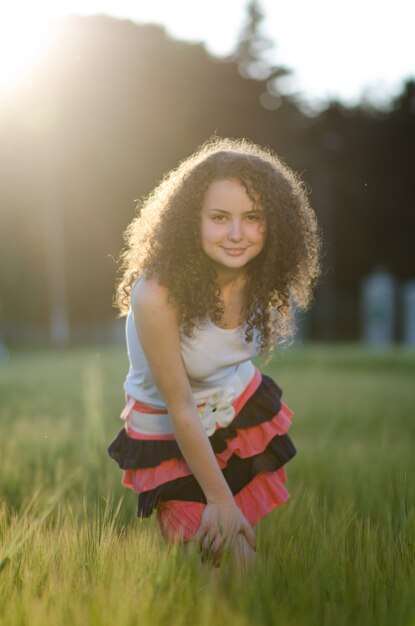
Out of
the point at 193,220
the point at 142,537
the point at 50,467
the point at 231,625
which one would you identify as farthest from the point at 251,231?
the point at 50,467

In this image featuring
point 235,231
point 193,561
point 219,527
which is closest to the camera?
point 193,561

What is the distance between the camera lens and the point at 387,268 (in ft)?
103

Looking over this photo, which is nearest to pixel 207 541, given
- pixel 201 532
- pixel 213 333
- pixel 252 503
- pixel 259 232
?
pixel 201 532

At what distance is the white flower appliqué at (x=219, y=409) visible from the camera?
3.04 metres

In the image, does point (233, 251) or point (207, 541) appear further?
point (233, 251)

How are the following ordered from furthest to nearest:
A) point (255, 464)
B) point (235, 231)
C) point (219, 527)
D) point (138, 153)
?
point (138, 153), point (255, 464), point (235, 231), point (219, 527)

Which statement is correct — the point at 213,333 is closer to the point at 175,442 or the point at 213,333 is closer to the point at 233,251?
the point at 233,251

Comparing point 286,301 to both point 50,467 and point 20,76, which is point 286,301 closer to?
point 50,467

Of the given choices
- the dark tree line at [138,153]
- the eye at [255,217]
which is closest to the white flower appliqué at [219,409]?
the eye at [255,217]

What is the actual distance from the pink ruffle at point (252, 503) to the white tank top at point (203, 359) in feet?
1.09

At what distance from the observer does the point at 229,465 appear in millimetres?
3176

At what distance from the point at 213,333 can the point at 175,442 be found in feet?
1.31

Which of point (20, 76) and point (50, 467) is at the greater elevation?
point (20, 76)

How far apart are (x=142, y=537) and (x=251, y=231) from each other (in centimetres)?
99
